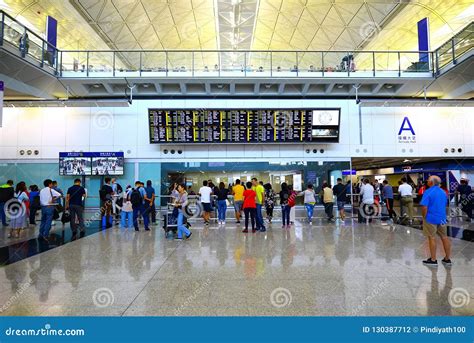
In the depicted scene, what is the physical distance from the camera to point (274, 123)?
1627 centimetres

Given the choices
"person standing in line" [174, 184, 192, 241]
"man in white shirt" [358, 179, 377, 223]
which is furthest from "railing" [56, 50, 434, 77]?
"person standing in line" [174, 184, 192, 241]

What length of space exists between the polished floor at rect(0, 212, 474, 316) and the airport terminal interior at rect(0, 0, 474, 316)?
43 mm

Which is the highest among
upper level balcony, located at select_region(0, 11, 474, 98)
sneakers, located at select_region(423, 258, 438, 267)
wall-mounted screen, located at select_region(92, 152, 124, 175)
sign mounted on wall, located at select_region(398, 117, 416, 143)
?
upper level balcony, located at select_region(0, 11, 474, 98)

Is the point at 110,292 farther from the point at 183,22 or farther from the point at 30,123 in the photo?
the point at 183,22

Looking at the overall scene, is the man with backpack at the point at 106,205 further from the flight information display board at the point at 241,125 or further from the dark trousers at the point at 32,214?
the flight information display board at the point at 241,125

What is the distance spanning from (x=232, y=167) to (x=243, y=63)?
583cm

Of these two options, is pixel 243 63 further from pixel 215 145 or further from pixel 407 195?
pixel 407 195

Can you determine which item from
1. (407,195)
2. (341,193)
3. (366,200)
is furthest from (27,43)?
(407,195)

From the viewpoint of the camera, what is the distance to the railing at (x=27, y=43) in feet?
39.8

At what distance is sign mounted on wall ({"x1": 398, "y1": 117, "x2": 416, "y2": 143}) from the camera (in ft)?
56.7

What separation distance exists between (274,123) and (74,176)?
1137cm

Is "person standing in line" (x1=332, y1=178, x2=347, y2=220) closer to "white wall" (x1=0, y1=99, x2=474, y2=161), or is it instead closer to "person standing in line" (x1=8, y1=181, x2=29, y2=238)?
"white wall" (x1=0, y1=99, x2=474, y2=161)

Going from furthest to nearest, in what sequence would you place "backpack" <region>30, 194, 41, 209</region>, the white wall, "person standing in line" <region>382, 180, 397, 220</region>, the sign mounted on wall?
1. the sign mounted on wall
2. the white wall
3. "person standing in line" <region>382, 180, 397, 220</region>
4. "backpack" <region>30, 194, 41, 209</region>

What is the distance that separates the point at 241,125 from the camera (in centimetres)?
1627
